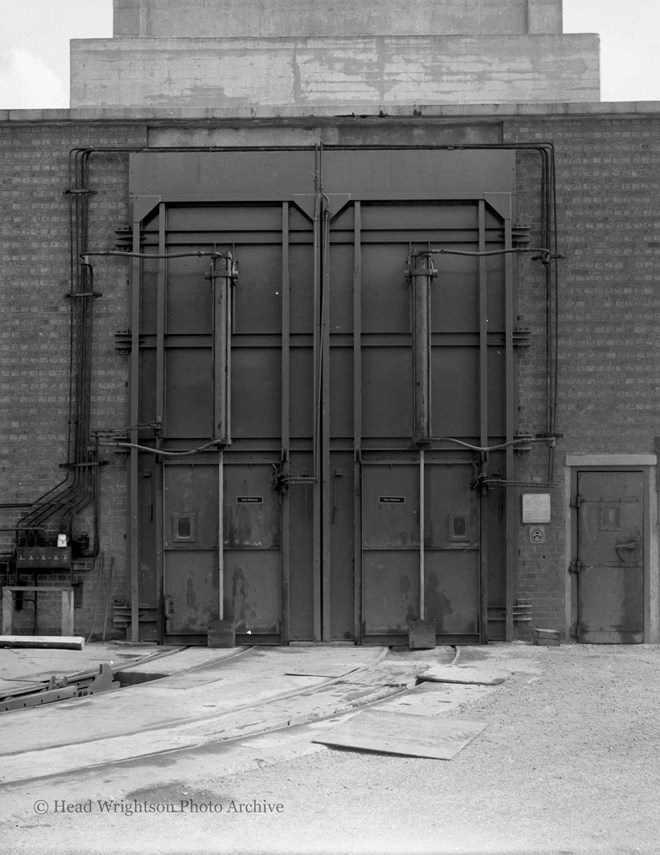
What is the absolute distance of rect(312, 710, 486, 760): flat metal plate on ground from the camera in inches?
323

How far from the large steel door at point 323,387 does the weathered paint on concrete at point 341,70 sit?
6.11 m

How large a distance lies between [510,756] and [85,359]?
8054 mm

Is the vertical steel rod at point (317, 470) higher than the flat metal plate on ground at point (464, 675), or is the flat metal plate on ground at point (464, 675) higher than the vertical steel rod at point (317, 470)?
the vertical steel rod at point (317, 470)

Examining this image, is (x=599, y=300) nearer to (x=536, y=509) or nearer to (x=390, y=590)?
(x=536, y=509)

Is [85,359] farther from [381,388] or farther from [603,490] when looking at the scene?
[603,490]

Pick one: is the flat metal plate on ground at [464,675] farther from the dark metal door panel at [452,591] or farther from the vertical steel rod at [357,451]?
the vertical steel rod at [357,451]

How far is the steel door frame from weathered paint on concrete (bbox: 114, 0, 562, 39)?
386 inches

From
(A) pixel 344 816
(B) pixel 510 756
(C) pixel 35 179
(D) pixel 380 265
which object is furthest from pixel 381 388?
(A) pixel 344 816

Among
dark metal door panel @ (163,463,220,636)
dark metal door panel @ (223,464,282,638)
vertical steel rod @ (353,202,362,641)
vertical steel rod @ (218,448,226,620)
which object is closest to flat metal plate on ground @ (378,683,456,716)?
vertical steel rod @ (353,202,362,641)

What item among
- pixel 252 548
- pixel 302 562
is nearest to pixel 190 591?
pixel 252 548

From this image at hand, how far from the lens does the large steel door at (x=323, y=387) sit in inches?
552

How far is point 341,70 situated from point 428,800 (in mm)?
15370

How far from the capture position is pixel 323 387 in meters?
14.1

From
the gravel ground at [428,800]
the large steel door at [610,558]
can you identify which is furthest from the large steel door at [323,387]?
the gravel ground at [428,800]
